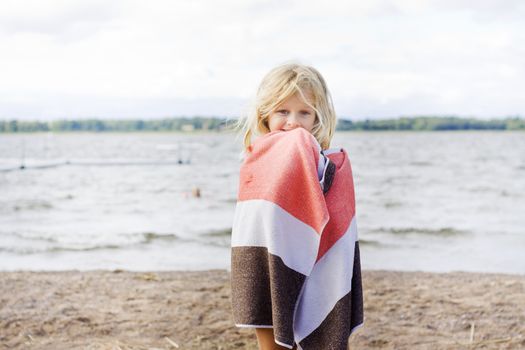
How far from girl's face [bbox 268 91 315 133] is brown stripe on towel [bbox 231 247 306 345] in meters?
0.54

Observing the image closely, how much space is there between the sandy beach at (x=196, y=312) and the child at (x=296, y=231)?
2007 millimetres

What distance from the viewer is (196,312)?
5.22 meters

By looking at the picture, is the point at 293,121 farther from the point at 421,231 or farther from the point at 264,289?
the point at 421,231

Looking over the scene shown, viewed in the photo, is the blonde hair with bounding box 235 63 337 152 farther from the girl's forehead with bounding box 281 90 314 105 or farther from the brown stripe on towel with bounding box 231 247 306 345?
the brown stripe on towel with bounding box 231 247 306 345

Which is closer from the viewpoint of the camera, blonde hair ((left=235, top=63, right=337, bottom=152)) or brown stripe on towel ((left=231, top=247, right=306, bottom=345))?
brown stripe on towel ((left=231, top=247, right=306, bottom=345))

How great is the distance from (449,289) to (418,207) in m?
10.5

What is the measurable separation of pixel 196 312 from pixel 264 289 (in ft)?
9.48


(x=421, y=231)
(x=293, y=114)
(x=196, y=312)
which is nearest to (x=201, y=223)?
(x=421, y=231)

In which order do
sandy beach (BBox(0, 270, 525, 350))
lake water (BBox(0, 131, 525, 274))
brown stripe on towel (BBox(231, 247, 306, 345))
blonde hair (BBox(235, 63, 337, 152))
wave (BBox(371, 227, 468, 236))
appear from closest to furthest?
brown stripe on towel (BBox(231, 247, 306, 345)), blonde hair (BBox(235, 63, 337, 152)), sandy beach (BBox(0, 270, 525, 350)), lake water (BBox(0, 131, 525, 274)), wave (BBox(371, 227, 468, 236))

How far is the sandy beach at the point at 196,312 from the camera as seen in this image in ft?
14.6

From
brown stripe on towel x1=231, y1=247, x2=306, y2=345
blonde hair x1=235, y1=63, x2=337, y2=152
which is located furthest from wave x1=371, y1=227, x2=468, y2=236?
brown stripe on towel x1=231, y1=247, x2=306, y2=345

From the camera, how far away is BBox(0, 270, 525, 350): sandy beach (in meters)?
4.46

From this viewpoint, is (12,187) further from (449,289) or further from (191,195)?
(449,289)

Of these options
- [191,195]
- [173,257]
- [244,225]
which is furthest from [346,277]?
[191,195]
